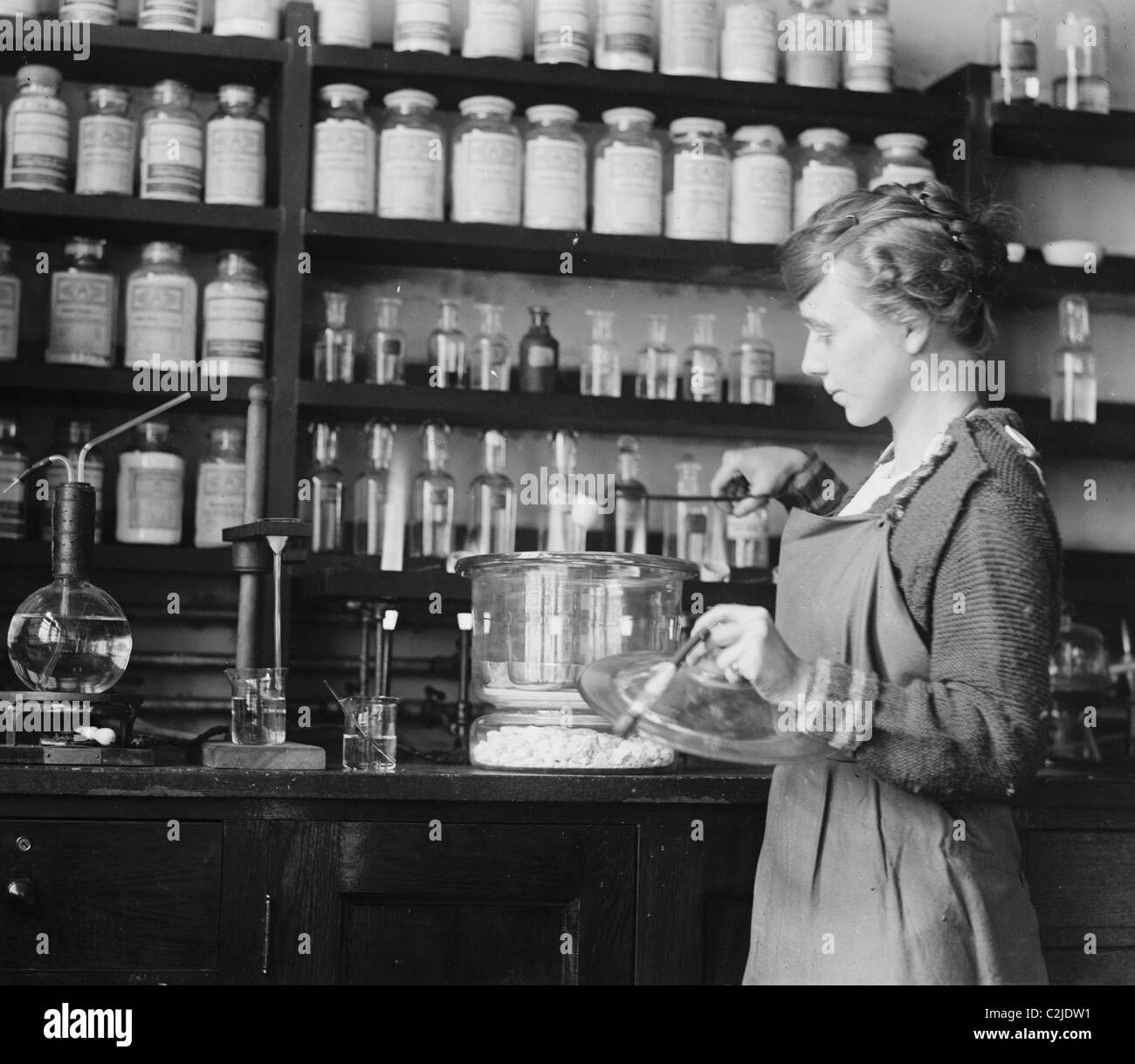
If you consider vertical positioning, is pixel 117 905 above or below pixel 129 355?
below

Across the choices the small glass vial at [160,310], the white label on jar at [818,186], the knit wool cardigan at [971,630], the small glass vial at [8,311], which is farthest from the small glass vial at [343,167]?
the knit wool cardigan at [971,630]

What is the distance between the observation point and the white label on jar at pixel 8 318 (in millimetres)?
2105

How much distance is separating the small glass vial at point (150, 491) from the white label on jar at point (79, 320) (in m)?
0.13

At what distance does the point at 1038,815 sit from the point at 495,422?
1014 millimetres

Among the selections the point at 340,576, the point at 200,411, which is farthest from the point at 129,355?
the point at 340,576

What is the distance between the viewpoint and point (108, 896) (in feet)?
5.16

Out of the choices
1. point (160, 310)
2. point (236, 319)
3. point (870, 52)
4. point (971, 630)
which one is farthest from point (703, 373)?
point (971, 630)

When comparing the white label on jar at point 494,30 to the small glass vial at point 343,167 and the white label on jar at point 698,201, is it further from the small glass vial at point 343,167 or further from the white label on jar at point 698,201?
the white label on jar at point 698,201

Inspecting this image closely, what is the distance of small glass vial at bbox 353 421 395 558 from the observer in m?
2.23

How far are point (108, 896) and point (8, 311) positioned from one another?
0.93 meters

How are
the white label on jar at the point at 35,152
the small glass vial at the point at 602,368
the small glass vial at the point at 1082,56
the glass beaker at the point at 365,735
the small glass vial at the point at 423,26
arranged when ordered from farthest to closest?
the small glass vial at the point at 1082,56, the small glass vial at the point at 602,368, the small glass vial at the point at 423,26, the white label on jar at the point at 35,152, the glass beaker at the point at 365,735

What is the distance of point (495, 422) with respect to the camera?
234 cm

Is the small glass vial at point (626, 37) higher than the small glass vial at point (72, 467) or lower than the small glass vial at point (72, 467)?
higher
